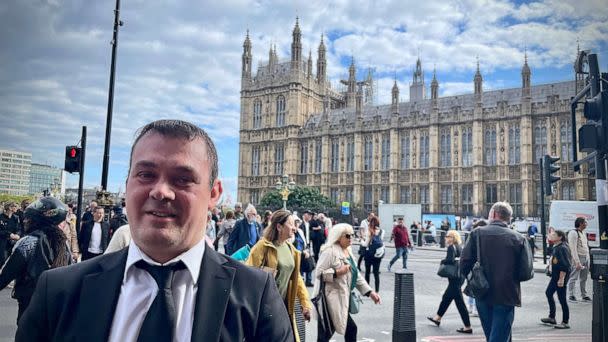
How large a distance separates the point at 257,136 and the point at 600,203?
49.4 metres

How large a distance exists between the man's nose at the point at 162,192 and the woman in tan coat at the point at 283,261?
3065 millimetres

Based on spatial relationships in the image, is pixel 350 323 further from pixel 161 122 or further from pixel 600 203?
pixel 161 122

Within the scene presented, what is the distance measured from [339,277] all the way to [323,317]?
1.48 ft

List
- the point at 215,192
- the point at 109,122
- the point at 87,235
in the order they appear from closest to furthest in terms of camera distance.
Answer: the point at 215,192 < the point at 87,235 < the point at 109,122

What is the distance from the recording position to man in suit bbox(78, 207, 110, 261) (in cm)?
800

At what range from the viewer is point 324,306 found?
5160mm

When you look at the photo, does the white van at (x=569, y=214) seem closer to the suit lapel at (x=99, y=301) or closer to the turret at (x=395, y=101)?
the suit lapel at (x=99, y=301)

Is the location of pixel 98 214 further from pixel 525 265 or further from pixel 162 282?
pixel 162 282

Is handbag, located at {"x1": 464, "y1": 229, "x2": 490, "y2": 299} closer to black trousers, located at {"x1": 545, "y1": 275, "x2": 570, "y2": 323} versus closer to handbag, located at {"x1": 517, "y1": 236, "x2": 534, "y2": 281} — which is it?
handbag, located at {"x1": 517, "y1": 236, "x2": 534, "y2": 281}

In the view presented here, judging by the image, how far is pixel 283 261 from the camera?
4.64 meters

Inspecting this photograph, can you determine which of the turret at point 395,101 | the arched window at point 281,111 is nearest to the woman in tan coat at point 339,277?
the turret at point 395,101

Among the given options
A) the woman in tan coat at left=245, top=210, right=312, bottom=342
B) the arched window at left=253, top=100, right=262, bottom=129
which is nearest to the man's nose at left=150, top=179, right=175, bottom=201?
the woman in tan coat at left=245, top=210, right=312, bottom=342

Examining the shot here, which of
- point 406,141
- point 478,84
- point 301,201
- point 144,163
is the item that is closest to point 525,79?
point 478,84

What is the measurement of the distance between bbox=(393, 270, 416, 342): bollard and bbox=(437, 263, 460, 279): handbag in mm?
1902
